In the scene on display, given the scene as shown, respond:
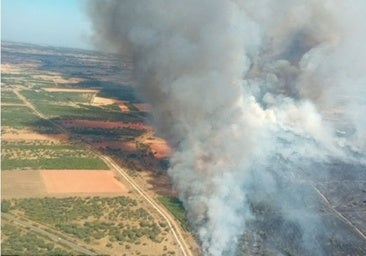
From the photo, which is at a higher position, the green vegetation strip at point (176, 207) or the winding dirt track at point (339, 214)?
the winding dirt track at point (339, 214)

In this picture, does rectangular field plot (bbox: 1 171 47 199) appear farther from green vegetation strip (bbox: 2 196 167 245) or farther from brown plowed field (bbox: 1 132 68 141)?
brown plowed field (bbox: 1 132 68 141)

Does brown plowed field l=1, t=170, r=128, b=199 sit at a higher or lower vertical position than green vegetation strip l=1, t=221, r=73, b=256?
higher

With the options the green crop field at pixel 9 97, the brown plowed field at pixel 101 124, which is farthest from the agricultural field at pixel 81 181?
the green crop field at pixel 9 97

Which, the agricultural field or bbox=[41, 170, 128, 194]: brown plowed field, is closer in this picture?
the agricultural field

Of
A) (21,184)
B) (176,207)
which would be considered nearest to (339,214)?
(176,207)

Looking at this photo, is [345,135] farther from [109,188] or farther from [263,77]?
[109,188]

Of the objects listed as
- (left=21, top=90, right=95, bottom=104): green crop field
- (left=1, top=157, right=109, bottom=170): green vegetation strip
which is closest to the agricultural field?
(left=1, top=157, right=109, bottom=170): green vegetation strip

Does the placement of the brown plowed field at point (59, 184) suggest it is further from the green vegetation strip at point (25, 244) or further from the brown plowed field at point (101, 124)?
the brown plowed field at point (101, 124)

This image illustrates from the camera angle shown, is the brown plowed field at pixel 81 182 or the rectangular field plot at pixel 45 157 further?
the rectangular field plot at pixel 45 157
